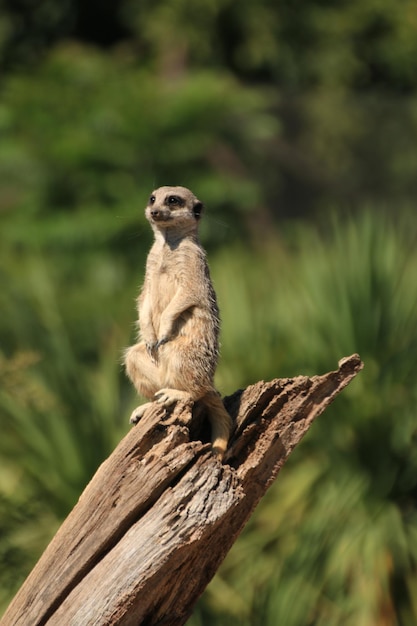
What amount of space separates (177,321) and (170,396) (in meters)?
0.30

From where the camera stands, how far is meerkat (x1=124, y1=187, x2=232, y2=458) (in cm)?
347

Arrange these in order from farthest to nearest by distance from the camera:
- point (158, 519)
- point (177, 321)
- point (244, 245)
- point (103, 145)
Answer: point (244, 245)
point (103, 145)
point (177, 321)
point (158, 519)

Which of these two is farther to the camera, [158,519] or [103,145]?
[103,145]

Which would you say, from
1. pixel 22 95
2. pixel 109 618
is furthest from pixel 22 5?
pixel 109 618

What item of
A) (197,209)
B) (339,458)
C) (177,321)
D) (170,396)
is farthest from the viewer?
(339,458)

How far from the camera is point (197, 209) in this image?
3756mm

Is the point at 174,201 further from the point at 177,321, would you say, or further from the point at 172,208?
the point at 177,321

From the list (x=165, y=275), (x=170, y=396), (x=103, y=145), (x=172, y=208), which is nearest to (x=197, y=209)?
(x=172, y=208)

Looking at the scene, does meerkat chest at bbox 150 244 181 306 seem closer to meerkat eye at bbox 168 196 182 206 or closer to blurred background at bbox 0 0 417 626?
meerkat eye at bbox 168 196 182 206

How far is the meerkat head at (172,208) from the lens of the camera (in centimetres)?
365

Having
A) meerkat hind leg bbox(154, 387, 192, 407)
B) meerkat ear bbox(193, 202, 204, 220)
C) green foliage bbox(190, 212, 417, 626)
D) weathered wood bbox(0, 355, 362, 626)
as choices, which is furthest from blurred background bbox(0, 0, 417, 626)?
weathered wood bbox(0, 355, 362, 626)

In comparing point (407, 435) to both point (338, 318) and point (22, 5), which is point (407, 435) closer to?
point (338, 318)

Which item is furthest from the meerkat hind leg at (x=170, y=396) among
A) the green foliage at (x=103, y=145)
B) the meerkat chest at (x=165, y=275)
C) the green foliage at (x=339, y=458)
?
the green foliage at (x=103, y=145)

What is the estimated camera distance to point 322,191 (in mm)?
13828
